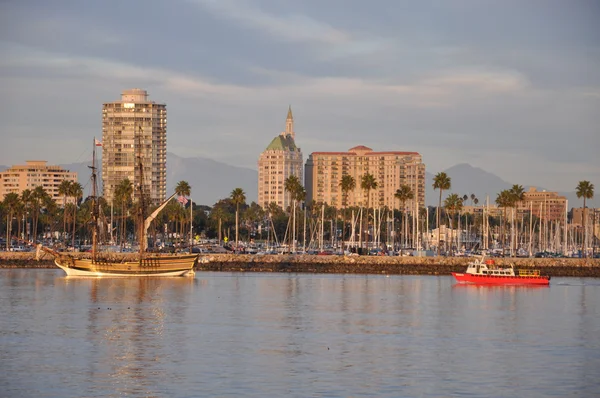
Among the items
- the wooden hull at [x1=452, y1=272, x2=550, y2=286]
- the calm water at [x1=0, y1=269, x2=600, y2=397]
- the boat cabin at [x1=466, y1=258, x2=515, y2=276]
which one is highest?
the boat cabin at [x1=466, y1=258, x2=515, y2=276]

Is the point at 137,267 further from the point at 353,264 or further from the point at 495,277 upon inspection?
the point at 495,277

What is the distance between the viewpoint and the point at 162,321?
65312 millimetres

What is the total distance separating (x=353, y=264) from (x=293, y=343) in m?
94.8

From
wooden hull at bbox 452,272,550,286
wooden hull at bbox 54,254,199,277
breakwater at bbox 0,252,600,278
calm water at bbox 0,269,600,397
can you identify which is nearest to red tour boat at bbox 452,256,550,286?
wooden hull at bbox 452,272,550,286

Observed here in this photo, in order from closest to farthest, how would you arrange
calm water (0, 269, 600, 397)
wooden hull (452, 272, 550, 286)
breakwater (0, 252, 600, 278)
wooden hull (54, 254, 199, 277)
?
1. calm water (0, 269, 600, 397)
2. wooden hull (452, 272, 550, 286)
3. wooden hull (54, 254, 199, 277)
4. breakwater (0, 252, 600, 278)

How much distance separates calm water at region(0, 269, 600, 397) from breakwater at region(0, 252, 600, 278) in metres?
47.7

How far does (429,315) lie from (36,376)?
122 feet

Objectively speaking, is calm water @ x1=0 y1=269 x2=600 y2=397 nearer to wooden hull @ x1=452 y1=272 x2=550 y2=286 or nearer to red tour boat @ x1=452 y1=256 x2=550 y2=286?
wooden hull @ x1=452 y1=272 x2=550 y2=286

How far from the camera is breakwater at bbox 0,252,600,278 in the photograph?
145125mm

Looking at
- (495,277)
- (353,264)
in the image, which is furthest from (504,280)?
(353,264)

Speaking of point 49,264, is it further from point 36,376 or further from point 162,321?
point 36,376

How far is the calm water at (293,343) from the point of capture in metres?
41.2

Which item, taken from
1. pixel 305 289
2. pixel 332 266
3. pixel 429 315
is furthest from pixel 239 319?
pixel 332 266

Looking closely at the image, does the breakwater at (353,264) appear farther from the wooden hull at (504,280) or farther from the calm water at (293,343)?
the calm water at (293,343)
